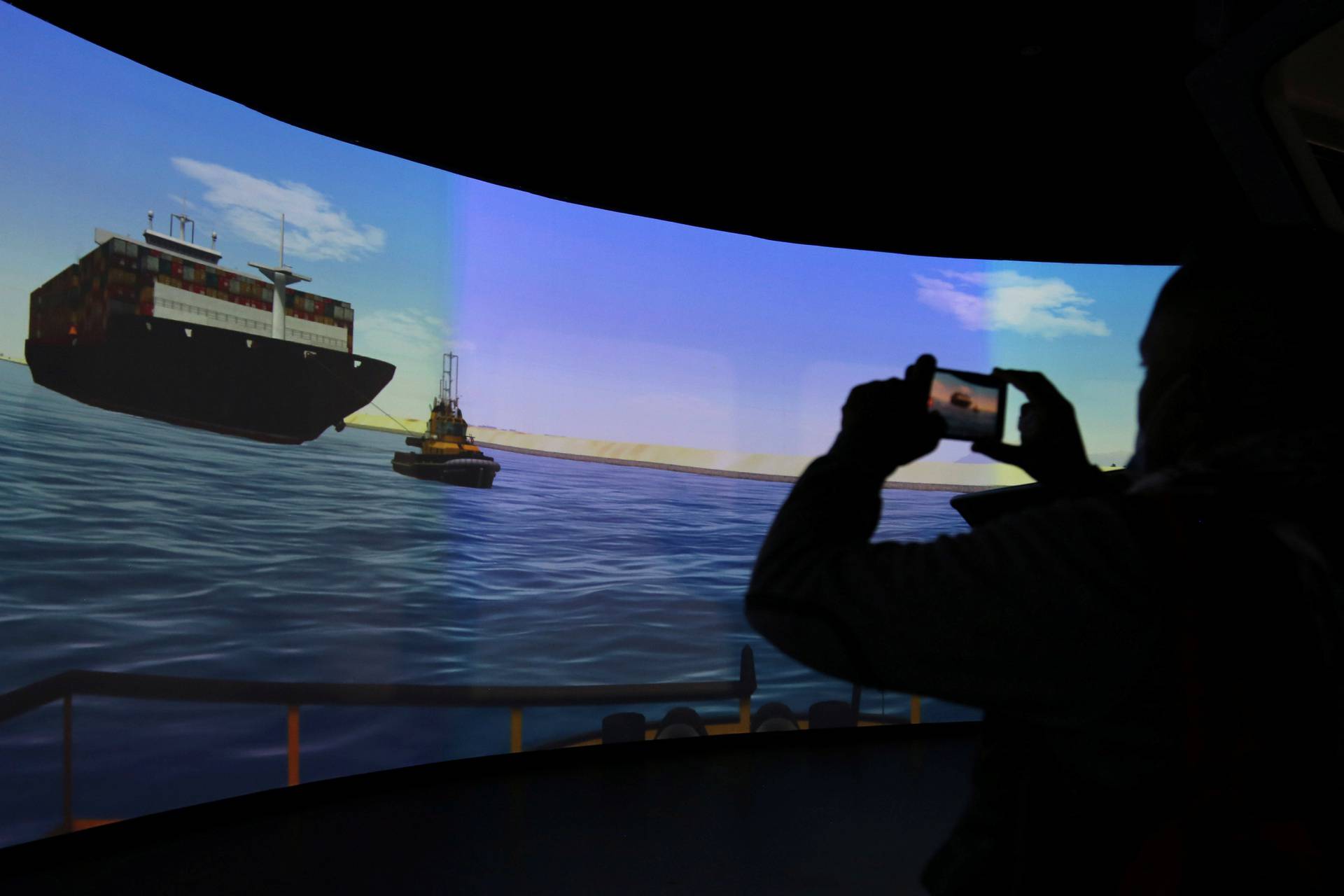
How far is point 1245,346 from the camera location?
54 centimetres

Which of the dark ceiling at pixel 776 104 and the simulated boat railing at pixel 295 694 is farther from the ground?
the dark ceiling at pixel 776 104

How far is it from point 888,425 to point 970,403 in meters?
0.17

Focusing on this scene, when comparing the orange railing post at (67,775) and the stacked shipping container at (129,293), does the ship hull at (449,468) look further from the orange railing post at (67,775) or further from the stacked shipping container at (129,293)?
the orange railing post at (67,775)

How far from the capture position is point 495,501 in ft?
37.5

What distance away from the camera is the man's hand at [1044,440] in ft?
2.37

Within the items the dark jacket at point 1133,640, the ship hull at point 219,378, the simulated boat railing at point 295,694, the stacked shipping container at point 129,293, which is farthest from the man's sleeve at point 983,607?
the ship hull at point 219,378

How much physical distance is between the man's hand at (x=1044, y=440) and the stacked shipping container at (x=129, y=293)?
592 centimetres

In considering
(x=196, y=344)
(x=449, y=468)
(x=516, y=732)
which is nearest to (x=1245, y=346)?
(x=516, y=732)

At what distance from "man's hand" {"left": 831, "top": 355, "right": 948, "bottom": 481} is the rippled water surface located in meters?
2.03

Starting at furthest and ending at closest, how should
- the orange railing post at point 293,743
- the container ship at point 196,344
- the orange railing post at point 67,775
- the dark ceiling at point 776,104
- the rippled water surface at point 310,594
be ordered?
the container ship at point 196,344 → the rippled water surface at point 310,594 → the orange railing post at point 293,743 → the orange railing post at point 67,775 → the dark ceiling at point 776,104

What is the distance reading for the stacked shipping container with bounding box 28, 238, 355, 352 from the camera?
18.5ft

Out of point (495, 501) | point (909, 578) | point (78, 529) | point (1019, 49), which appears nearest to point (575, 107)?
point (1019, 49)

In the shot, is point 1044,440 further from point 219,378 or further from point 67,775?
point 219,378

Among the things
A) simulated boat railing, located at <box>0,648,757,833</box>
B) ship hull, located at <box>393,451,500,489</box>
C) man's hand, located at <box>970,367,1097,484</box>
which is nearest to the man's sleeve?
man's hand, located at <box>970,367,1097,484</box>
